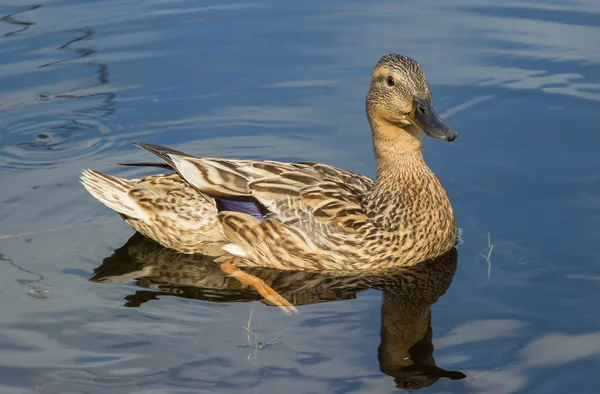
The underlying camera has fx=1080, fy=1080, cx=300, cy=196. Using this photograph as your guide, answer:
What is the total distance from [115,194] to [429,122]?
2.59 m

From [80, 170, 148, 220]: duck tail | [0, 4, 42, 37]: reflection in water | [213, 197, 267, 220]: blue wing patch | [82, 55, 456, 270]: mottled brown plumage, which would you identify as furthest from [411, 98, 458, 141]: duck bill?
[0, 4, 42, 37]: reflection in water

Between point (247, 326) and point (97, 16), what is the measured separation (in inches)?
266

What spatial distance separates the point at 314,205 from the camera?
834cm

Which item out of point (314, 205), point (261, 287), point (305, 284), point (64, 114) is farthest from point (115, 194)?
point (64, 114)

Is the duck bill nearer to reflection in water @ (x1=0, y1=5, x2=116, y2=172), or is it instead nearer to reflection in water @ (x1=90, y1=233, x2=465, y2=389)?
reflection in water @ (x1=90, y1=233, x2=465, y2=389)

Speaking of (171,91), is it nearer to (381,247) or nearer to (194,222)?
(194,222)

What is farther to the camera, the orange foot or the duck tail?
the duck tail

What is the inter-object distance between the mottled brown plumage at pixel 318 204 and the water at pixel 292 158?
0.24m

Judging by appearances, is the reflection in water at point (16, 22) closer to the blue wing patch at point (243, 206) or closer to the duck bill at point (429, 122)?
the blue wing patch at point (243, 206)

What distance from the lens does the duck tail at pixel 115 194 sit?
340 inches

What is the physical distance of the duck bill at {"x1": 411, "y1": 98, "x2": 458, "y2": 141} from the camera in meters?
Answer: 7.78

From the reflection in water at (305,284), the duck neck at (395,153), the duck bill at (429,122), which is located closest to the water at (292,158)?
the reflection in water at (305,284)

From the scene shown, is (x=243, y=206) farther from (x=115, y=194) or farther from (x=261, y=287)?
(x=115, y=194)

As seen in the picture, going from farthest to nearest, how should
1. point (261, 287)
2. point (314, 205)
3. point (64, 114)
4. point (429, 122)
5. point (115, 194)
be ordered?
point (64, 114)
point (115, 194)
point (314, 205)
point (261, 287)
point (429, 122)
